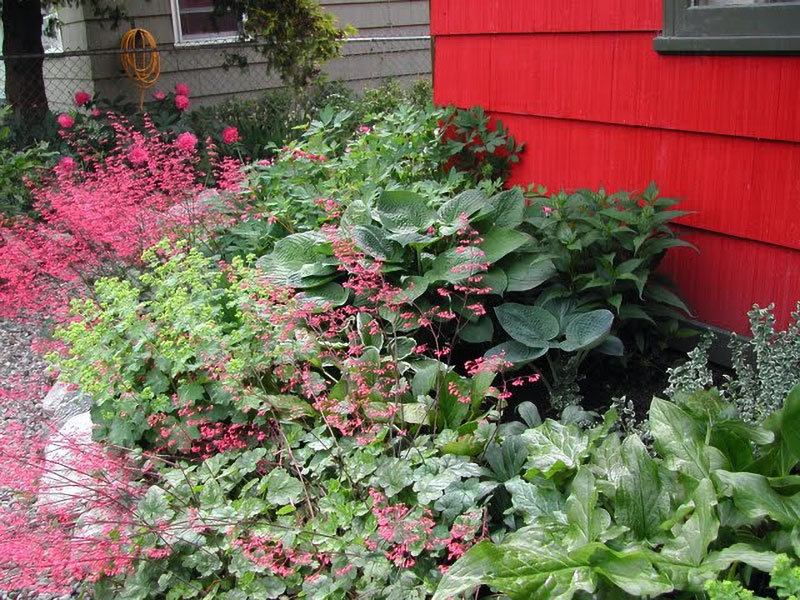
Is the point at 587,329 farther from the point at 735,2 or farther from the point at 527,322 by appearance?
the point at 735,2

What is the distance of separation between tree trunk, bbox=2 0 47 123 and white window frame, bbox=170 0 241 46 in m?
1.43

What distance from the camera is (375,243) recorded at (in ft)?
9.96

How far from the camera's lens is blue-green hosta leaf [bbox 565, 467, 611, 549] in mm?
1851

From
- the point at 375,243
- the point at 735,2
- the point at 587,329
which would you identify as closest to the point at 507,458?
the point at 587,329

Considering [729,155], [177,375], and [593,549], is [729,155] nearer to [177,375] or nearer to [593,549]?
[593,549]

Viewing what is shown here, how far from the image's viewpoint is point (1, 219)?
4805 mm

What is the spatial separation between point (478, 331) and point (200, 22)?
23.2 feet

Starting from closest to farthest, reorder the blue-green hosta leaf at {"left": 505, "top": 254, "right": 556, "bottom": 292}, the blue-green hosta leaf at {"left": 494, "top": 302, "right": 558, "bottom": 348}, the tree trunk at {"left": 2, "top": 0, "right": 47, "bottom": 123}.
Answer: the blue-green hosta leaf at {"left": 494, "top": 302, "right": 558, "bottom": 348}
the blue-green hosta leaf at {"left": 505, "top": 254, "right": 556, "bottom": 292}
the tree trunk at {"left": 2, "top": 0, "right": 47, "bottom": 123}

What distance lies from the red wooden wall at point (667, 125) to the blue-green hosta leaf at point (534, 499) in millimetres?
1324

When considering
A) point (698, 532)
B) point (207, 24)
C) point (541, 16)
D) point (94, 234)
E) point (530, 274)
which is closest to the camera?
point (698, 532)

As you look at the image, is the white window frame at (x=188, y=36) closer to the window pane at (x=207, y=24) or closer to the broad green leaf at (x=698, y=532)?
the window pane at (x=207, y=24)

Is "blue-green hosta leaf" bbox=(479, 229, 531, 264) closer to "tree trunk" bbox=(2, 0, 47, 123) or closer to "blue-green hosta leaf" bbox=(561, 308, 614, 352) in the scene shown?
"blue-green hosta leaf" bbox=(561, 308, 614, 352)

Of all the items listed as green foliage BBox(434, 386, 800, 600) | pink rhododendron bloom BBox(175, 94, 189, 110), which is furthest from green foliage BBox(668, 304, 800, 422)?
pink rhododendron bloom BBox(175, 94, 189, 110)

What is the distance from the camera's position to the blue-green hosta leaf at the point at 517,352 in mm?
2717
